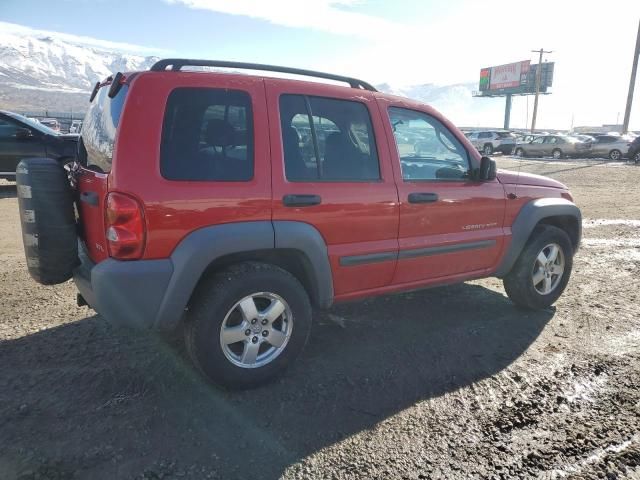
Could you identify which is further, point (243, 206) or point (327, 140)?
point (327, 140)

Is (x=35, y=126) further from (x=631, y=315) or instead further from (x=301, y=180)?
(x=631, y=315)

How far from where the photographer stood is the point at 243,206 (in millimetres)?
2828

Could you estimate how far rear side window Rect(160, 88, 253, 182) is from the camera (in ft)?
8.82

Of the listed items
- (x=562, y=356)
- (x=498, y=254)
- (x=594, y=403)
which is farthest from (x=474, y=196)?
(x=594, y=403)

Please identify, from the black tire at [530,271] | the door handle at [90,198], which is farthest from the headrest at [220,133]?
the black tire at [530,271]

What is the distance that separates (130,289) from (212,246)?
493mm

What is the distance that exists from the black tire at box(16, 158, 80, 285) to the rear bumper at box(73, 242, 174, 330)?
428mm

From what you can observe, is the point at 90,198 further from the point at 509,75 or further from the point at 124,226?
the point at 509,75

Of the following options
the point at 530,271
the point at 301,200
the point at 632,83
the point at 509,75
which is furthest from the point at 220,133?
the point at 509,75

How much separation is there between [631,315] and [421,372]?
8.06 feet

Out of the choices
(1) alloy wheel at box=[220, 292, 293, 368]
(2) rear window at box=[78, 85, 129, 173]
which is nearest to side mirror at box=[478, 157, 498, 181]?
(1) alloy wheel at box=[220, 292, 293, 368]

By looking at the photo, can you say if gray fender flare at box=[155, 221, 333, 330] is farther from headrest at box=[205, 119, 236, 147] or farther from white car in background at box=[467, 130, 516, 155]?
white car in background at box=[467, 130, 516, 155]

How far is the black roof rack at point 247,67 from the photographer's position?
9.19 feet

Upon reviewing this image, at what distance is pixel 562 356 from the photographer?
3.63 m
